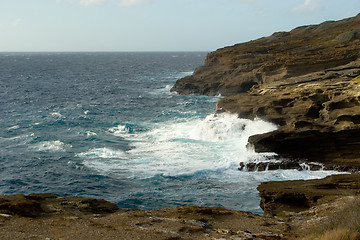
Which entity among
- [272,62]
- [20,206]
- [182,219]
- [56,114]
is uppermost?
[272,62]

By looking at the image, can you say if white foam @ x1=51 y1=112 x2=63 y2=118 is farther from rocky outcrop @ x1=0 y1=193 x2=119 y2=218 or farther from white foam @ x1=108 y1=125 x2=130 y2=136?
rocky outcrop @ x1=0 y1=193 x2=119 y2=218

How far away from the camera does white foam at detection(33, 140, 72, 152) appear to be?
3422 centimetres

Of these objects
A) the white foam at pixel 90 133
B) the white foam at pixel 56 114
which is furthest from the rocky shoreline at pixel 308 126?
the white foam at pixel 56 114

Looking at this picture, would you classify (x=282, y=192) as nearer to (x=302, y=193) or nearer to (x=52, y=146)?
(x=302, y=193)

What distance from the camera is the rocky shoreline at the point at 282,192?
39.1 ft

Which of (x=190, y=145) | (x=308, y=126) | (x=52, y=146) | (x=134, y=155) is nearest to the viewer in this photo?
(x=308, y=126)

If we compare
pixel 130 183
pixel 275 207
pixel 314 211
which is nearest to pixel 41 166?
pixel 130 183

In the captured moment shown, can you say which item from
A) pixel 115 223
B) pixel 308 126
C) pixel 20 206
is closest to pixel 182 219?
pixel 115 223

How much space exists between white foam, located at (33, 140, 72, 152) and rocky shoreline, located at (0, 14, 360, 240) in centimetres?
1636

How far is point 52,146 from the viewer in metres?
35.3

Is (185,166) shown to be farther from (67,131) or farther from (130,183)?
(67,131)

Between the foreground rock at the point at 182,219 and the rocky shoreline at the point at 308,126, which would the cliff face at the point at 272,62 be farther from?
the foreground rock at the point at 182,219

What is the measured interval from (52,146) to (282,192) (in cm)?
2439

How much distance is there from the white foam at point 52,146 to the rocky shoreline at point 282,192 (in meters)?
16.4
